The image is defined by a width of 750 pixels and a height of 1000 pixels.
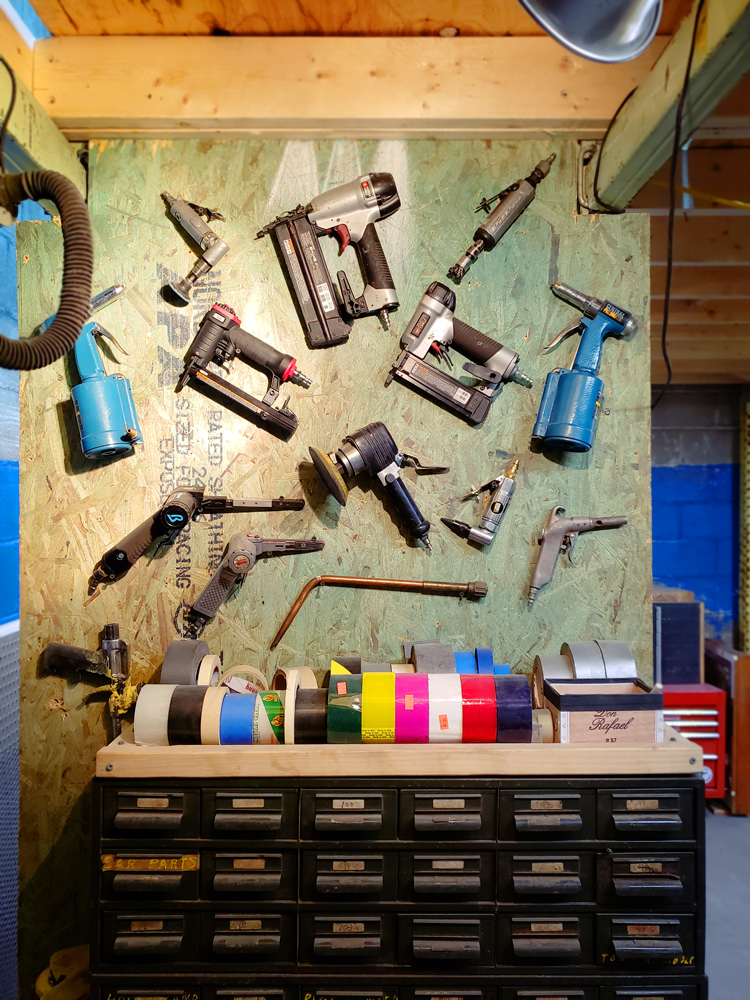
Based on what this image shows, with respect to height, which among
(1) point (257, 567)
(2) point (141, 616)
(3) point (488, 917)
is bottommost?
(3) point (488, 917)

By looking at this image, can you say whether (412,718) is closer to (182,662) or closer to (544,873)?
(544,873)

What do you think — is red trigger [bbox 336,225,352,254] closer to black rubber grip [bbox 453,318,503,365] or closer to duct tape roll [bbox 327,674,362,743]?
black rubber grip [bbox 453,318,503,365]

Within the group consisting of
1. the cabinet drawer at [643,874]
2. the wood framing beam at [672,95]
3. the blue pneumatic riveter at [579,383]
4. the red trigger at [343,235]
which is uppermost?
the wood framing beam at [672,95]

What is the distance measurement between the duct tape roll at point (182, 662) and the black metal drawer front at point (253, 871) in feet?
1.45

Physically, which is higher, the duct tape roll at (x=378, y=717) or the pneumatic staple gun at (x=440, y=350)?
the pneumatic staple gun at (x=440, y=350)

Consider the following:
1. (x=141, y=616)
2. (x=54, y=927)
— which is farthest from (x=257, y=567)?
(x=54, y=927)

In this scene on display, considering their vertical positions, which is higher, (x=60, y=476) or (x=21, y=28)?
(x=21, y=28)

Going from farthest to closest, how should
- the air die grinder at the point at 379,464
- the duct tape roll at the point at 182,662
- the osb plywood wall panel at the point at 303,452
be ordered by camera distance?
the osb plywood wall panel at the point at 303,452 < the air die grinder at the point at 379,464 < the duct tape roll at the point at 182,662

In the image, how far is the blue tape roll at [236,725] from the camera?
1632 mm

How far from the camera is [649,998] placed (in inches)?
62.4

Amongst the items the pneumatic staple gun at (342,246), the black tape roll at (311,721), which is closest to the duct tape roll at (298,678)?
the black tape roll at (311,721)

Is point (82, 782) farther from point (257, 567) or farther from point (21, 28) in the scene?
point (21, 28)

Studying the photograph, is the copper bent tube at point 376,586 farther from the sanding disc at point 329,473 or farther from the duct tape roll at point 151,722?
the duct tape roll at point 151,722

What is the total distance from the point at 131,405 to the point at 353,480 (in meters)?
0.70
